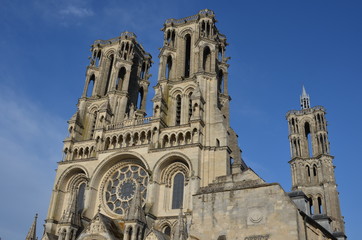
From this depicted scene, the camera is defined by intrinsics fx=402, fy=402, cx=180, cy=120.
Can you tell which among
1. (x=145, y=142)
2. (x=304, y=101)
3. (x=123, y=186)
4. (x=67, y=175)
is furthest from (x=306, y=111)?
(x=67, y=175)

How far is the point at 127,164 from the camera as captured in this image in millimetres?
30578

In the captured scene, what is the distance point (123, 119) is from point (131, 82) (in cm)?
618

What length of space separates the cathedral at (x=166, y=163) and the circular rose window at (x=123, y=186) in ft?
0.25

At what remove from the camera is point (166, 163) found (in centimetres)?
2841

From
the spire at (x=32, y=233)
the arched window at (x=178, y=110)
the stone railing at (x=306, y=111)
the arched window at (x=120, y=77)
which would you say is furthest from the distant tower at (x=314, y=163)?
the spire at (x=32, y=233)

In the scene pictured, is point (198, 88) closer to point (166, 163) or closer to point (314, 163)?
point (166, 163)

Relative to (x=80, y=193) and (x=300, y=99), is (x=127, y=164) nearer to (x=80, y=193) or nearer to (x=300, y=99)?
(x=80, y=193)

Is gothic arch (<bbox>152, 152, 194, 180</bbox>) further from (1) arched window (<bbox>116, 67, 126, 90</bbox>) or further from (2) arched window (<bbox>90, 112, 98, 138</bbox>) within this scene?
(1) arched window (<bbox>116, 67, 126, 90</bbox>)

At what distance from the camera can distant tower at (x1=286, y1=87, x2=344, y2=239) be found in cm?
4434

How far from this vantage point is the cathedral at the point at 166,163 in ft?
58.0

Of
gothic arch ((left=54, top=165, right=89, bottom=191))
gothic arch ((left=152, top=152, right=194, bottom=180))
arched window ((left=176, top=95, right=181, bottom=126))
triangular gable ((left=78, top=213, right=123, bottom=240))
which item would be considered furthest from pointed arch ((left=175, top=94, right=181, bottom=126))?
triangular gable ((left=78, top=213, right=123, bottom=240))

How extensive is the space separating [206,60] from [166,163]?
34.9 feet

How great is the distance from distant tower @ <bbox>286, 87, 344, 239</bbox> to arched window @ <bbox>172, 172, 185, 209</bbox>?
2059 centimetres

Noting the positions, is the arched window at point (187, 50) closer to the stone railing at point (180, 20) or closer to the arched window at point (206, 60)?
the stone railing at point (180, 20)
